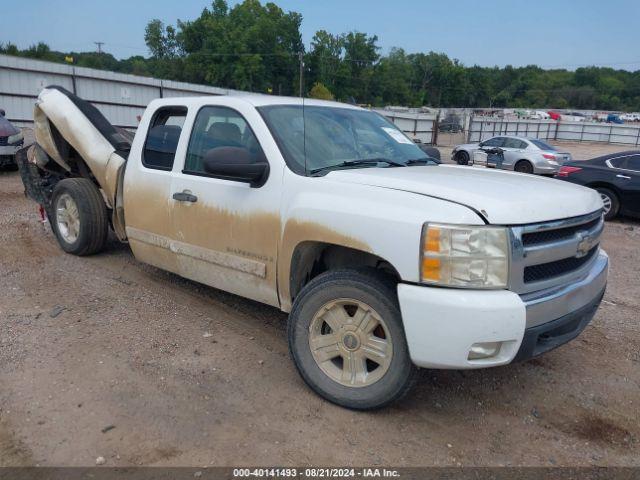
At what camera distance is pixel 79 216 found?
5754 mm

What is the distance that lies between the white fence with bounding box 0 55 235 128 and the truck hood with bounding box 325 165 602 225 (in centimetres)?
2105

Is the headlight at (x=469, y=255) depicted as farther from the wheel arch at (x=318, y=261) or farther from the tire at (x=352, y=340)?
the wheel arch at (x=318, y=261)

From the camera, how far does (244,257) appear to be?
12.2 ft

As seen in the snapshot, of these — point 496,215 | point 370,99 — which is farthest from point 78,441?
point 370,99

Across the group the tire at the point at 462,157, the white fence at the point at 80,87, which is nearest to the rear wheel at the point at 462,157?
the tire at the point at 462,157

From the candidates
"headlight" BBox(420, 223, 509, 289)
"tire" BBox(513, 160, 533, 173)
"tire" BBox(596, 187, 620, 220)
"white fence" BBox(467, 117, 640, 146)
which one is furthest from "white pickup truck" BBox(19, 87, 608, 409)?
"white fence" BBox(467, 117, 640, 146)

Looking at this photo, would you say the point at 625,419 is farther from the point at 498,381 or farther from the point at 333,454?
the point at 333,454

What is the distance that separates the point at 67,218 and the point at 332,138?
3729mm

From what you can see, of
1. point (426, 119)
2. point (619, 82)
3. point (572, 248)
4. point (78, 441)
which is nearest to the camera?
point (78, 441)

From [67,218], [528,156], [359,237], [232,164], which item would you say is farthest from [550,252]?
[528,156]

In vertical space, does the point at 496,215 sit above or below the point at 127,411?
above

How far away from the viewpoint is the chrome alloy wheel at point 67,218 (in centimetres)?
589

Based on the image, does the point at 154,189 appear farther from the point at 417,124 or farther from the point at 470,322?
the point at 417,124

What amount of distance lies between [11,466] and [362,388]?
1.85 meters
